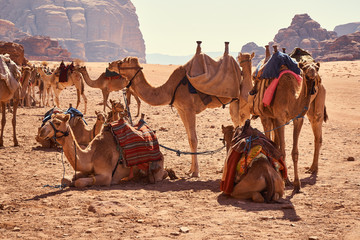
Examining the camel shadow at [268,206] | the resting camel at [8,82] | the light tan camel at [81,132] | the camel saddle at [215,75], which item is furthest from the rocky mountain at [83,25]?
the camel shadow at [268,206]

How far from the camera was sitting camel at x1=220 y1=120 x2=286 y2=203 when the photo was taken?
587 centimetres

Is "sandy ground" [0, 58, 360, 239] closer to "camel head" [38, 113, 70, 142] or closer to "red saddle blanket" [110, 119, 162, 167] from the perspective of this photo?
"red saddle blanket" [110, 119, 162, 167]

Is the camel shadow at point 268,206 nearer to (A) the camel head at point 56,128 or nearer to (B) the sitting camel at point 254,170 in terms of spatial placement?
(B) the sitting camel at point 254,170

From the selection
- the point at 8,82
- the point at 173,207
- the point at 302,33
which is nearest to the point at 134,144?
the point at 173,207

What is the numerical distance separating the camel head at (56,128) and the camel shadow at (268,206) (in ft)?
8.48

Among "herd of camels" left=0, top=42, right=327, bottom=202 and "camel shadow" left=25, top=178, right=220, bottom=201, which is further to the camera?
"camel shadow" left=25, top=178, right=220, bottom=201

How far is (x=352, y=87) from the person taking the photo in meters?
30.1

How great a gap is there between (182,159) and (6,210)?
5.02 meters

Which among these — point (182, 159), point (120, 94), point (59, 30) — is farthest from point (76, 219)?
point (59, 30)

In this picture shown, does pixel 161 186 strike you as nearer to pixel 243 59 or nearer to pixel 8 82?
pixel 243 59

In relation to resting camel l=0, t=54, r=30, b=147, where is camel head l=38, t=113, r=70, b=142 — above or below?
below

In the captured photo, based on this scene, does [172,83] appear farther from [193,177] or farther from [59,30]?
[59,30]

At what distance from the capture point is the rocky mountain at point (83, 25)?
6535 inches

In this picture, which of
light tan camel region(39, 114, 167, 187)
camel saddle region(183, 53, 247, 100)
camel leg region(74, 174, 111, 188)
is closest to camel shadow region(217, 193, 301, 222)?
light tan camel region(39, 114, 167, 187)
